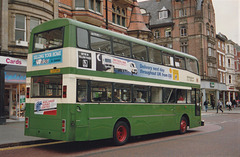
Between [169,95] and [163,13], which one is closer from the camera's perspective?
[169,95]

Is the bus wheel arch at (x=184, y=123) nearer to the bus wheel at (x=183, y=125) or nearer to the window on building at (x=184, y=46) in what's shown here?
the bus wheel at (x=183, y=125)

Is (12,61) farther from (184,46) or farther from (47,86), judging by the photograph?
(184,46)

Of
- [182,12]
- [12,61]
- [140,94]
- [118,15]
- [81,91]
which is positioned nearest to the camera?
[81,91]

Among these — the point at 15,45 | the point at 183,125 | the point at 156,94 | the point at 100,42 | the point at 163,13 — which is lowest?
the point at 183,125

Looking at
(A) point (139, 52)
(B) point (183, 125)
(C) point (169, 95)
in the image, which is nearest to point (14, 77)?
(A) point (139, 52)

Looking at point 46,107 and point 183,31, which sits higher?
point 183,31

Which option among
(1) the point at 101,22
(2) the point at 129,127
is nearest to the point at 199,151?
(2) the point at 129,127

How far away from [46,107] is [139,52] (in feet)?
15.0

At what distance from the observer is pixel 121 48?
10758 mm

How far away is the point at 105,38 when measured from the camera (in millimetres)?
10094

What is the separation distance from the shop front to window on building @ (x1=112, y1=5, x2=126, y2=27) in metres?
11.4

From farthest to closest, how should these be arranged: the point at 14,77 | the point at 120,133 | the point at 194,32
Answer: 1. the point at 194,32
2. the point at 14,77
3. the point at 120,133

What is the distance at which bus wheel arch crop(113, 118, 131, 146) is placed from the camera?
10105 mm

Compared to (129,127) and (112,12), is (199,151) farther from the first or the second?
(112,12)
